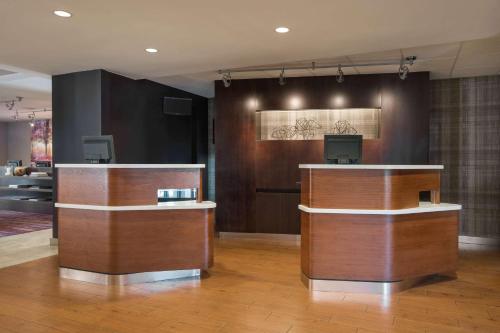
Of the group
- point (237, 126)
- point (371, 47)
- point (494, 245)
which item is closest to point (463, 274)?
point (494, 245)

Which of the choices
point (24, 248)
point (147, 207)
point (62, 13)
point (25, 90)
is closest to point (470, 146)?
point (147, 207)

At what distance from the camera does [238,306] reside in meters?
3.83

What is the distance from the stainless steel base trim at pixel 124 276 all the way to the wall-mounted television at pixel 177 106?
3.77m

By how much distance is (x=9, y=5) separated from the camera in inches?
143

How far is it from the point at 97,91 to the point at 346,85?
13.4ft

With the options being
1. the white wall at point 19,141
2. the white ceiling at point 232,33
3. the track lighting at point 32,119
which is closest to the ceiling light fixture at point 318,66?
the white ceiling at point 232,33

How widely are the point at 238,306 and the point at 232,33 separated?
2.92 meters

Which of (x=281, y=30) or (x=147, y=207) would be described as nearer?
(x=281, y=30)

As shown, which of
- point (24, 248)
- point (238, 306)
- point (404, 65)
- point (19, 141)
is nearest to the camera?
point (238, 306)

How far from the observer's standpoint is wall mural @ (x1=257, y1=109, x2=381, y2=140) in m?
6.91

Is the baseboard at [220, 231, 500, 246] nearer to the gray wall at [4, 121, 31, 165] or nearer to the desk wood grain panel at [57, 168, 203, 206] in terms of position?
the desk wood grain panel at [57, 168, 203, 206]

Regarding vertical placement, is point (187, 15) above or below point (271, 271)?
above

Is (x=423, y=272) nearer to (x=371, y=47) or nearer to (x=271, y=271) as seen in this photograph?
(x=271, y=271)

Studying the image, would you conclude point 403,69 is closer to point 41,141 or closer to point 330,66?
point 330,66
